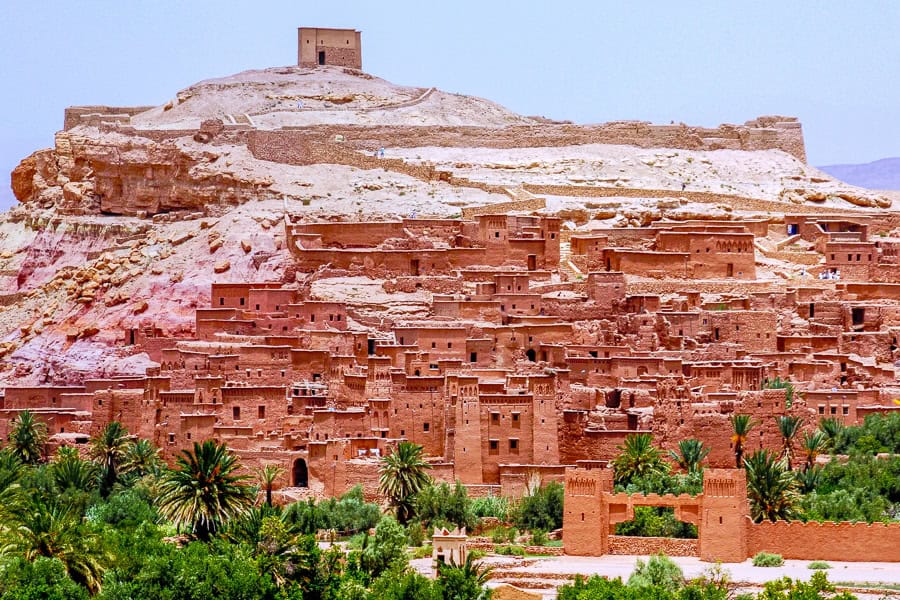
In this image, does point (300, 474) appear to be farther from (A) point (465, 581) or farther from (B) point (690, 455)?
(A) point (465, 581)

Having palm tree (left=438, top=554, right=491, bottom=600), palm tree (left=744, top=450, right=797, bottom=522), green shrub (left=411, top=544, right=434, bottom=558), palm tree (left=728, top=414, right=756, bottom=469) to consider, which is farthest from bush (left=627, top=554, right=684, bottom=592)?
palm tree (left=728, top=414, right=756, bottom=469)

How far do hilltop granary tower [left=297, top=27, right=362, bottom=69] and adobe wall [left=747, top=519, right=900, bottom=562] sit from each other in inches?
1837

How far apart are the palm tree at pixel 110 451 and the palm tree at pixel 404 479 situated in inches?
272

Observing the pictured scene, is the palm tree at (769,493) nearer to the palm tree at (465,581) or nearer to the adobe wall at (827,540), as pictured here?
the adobe wall at (827,540)

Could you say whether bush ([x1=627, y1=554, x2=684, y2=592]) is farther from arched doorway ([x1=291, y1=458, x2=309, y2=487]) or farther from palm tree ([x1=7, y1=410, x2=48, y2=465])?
palm tree ([x1=7, y1=410, x2=48, y2=465])

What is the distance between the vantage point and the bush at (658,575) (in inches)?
1748

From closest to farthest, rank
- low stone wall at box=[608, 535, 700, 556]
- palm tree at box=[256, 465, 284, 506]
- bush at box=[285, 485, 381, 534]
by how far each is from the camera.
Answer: low stone wall at box=[608, 535, 700, 556] → bush at box=[285, 485, 381, 534] → palm tree at box=[256, 465, 284, 506]

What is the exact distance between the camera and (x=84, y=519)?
51625 mm

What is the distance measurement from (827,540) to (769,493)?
3.28 metres

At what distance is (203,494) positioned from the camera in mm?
50250

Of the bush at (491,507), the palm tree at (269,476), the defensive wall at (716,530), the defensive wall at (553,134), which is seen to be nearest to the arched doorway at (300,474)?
the palm tree at (269,476)

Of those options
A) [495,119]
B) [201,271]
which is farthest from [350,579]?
[495,119]

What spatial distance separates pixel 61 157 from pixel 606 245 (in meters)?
19.4

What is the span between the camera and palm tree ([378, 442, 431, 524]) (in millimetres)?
52656
